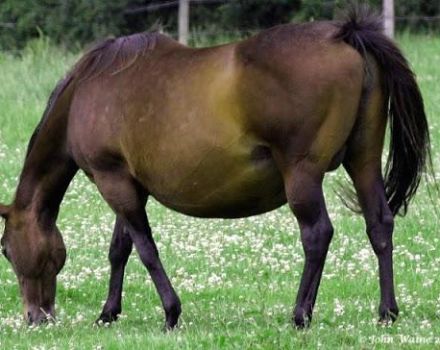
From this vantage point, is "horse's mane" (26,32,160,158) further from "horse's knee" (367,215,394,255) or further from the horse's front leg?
"horse's knee" (367,215,394,255)

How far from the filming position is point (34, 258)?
8969 millimetres

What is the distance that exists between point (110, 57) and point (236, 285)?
7.12 ft

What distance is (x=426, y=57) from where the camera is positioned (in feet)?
69.1

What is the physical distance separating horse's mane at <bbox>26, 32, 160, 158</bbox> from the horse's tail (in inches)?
56.9

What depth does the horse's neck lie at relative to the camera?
9.03 m

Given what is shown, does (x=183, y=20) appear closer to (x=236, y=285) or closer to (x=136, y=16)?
(x=136, y=16)

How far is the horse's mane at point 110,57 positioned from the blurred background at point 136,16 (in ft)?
58.0

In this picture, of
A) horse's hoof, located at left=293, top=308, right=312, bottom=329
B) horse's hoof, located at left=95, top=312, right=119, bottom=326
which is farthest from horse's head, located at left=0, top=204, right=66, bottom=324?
horse's hoof, located at left=293, top=308, right=312, bottom=329

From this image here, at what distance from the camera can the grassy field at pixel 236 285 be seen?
7.67m

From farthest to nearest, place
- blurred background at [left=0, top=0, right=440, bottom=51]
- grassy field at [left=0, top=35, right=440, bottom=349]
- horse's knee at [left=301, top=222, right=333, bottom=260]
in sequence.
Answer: blurred background at [left=0, top=0, right=440, bottom=51] → horse's knee at [left=301, top=222, right=333, bottom=260] → grassy field at [left=0, top=35, right=440, bottom=349]

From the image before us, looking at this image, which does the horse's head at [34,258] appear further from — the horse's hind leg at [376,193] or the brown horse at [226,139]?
the horse's hind leg at [376,193]

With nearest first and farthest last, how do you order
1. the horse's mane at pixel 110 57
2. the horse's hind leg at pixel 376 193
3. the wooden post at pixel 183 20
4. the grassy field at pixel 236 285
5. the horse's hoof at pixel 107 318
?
1. the grassy field at pixel 236 285
2. the horse's hind leg at pixel 376 193
3. the horse's mane at pixel 110 57
4. the horse's hoof at pixel 107 318
5. the wooden post at pixel 183 20

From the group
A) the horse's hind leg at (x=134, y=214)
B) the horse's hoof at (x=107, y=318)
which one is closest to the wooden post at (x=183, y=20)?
the horse's hoof at (x=107, y=318)

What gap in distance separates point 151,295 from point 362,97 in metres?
2.63
